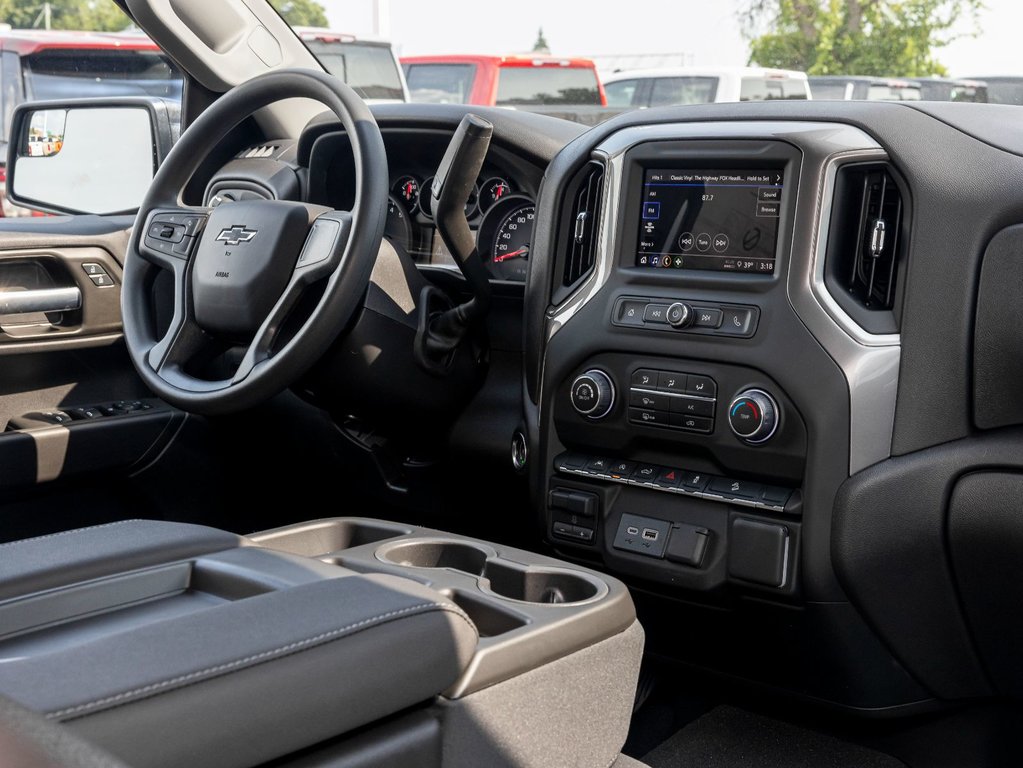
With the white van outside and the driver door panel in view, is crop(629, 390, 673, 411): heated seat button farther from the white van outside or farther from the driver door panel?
the white van outside

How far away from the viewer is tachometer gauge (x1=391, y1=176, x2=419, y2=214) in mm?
2420

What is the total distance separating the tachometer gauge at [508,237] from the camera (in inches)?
88.8

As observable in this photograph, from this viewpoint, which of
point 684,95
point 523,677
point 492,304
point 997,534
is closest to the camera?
point 523,677

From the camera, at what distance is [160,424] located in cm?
253

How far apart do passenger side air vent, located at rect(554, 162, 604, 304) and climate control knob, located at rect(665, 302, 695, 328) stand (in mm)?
192

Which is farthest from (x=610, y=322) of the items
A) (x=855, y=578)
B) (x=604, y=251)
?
(x=855, y=578)

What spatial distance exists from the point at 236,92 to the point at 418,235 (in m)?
0.51

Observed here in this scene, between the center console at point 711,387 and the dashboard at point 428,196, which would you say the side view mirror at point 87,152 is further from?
the center console at point 711,387

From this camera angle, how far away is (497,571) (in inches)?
60.9

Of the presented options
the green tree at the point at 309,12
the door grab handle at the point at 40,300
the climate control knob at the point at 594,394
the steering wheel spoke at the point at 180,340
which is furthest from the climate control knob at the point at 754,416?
the green tree at the point at 309,12

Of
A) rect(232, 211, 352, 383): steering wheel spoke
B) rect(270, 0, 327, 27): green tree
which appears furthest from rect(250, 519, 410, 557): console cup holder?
rect(270, 0, 327, 27): green tree

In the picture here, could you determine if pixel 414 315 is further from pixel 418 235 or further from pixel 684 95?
pixel 684 95

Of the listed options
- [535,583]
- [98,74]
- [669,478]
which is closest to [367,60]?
[98,74]

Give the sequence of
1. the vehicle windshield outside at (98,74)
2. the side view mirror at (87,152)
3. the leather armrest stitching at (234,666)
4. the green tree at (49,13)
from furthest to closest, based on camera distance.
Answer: the green tree at (49,13) → the vehicle windshield outside at (98,74) → the side view mirror at (87,152) → the leather armrest stitching at (234,666)
